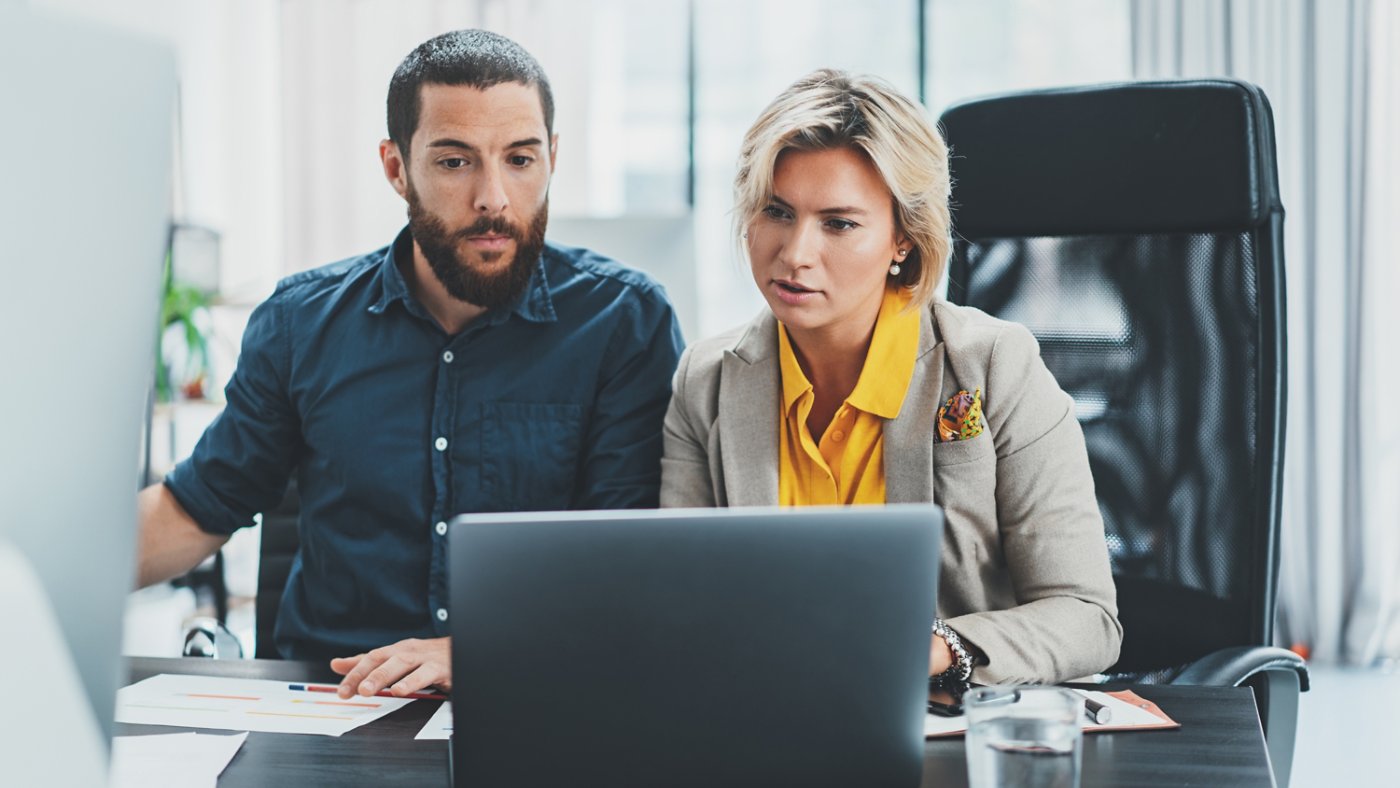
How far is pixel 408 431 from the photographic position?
1596 mm

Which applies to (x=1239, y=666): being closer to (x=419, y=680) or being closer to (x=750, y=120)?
(x=419, y=680)

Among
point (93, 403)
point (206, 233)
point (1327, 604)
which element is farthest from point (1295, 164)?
point (93, 403)

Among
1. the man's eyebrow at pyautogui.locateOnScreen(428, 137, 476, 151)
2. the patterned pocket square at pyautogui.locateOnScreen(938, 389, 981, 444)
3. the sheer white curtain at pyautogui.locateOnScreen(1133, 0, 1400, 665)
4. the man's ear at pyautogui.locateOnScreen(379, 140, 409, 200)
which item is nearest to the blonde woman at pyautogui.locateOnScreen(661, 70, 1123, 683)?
the patterned pocket square at pyautogui.locateOnScreen(938, 389, 981, 444)

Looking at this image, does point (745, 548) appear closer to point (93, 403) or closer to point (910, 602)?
point (910, 602)

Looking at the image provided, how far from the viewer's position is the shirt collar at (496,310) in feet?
5.31

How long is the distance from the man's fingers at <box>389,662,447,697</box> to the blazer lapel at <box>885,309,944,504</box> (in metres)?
0.52

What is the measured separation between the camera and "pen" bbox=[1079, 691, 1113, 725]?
1.04 meters

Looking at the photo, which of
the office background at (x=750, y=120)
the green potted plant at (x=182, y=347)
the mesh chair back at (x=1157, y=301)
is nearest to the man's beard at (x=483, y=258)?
the mesh chair back at (x=1157, y=301)

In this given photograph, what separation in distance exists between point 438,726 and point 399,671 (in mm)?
99

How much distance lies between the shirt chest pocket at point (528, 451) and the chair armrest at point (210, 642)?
35cm

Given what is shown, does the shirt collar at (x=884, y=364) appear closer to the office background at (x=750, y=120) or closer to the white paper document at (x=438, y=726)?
the white paper document at (x=438, y=726)

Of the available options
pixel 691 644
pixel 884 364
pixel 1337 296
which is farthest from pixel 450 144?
pixel 1337 296

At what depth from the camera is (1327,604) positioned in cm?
356

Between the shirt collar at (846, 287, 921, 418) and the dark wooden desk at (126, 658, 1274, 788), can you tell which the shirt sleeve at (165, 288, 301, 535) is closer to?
the dark wooden desk at (126, 658, 1274, 788)
